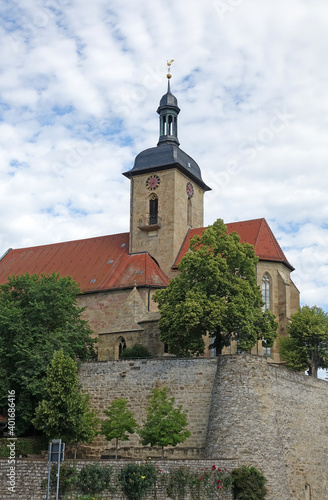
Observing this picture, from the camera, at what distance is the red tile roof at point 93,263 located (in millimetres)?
52781

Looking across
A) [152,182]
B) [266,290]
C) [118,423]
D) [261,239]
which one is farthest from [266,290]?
[118,423]

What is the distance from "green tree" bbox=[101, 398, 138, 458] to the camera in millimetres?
33500

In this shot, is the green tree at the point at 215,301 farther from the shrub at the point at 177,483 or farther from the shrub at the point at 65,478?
the shrub at the point at 65,478

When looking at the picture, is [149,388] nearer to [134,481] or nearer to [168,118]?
[134,481]

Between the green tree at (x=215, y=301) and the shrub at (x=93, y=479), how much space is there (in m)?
14.8

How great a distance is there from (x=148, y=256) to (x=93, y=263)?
17.2 feet

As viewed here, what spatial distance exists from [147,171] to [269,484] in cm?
3296

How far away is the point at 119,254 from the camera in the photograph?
187 feet

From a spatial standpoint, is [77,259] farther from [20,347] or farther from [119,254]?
[20,347]

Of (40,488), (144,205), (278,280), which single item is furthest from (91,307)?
(40,488)

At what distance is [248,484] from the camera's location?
28938mm

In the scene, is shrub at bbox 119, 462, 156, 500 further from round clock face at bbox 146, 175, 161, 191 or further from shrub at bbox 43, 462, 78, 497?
round clock face at bbox 146, 175, 161, 191

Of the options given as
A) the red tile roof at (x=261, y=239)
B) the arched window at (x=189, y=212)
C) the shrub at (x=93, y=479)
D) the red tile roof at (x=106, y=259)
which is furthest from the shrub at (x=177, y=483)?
the arched window at (x=189, y=212)

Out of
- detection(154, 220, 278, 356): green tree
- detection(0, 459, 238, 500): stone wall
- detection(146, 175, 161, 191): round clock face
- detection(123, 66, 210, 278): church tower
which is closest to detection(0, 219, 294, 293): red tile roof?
detection(123, 66, 210, 278): church tower
